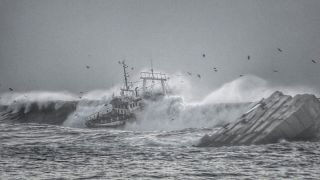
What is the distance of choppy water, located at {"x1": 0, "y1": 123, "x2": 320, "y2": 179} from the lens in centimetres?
2839

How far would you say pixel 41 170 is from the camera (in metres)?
31.2

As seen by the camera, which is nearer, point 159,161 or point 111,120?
point 159,161

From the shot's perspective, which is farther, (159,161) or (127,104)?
(127,104)

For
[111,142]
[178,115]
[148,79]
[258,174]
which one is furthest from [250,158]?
[148,79]

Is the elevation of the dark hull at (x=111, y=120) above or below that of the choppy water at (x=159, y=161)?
above

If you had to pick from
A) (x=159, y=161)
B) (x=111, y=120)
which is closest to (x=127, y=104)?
(x=111, y=120)

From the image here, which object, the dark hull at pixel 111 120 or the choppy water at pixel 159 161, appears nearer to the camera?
the choppy water at pixel 159 161

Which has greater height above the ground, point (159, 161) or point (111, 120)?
point (111, 120)

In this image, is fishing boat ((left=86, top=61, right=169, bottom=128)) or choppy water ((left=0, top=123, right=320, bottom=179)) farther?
fishing boat ((left=86, top=61, right=169, bottom=128))

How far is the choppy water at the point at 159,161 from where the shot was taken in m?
28.4

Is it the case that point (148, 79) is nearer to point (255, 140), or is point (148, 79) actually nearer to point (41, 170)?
point (255, 140)

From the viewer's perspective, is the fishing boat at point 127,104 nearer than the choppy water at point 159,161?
No

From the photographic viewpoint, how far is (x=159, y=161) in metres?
34.4

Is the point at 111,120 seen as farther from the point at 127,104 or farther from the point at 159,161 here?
the point at 159,161
